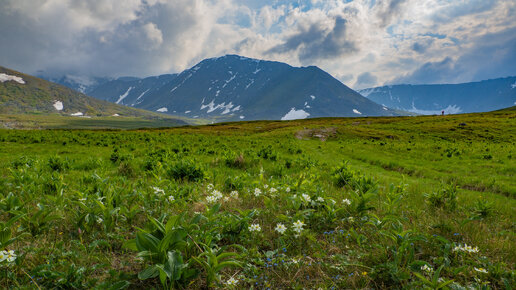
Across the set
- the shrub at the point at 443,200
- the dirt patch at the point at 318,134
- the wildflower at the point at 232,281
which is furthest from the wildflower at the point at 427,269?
the dirt patch at the point at 318,134

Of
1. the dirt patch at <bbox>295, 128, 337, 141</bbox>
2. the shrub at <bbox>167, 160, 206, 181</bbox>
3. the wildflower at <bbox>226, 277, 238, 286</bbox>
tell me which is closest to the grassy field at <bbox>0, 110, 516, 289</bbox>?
the wildflower at <bbox>226, 277, 238, 286</bbox>

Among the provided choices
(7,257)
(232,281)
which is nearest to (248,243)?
(232,281)

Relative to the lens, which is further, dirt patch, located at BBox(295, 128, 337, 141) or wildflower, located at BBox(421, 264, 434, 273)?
dirt patch, located at BBox(295, 128, 337, 141)

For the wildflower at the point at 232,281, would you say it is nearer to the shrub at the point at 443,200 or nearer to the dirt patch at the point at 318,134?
the shrub at the point at 443,200

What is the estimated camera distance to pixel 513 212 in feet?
18.7

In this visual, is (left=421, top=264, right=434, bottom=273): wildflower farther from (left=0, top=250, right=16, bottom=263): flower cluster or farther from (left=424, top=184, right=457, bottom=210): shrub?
(left=0, top=250, right=16, bottom=263): flower cluster

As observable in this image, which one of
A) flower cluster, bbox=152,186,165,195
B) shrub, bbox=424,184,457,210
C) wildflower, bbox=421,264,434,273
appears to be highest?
flower cluster, bbox=152,186,165,195

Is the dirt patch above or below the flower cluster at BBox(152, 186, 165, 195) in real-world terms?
below

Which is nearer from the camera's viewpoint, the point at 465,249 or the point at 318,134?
the point at 465,249

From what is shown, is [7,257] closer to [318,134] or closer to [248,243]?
[248,243]

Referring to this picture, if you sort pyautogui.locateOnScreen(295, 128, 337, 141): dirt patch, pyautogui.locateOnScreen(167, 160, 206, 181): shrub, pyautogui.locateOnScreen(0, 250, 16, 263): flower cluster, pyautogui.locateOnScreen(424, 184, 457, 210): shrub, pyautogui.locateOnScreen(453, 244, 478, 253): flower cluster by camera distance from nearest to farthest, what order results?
pyautogui.locateOnScreen(0, 250, 16, 263): flower cluster
pyautogui.locateOnScreen(453, 244, 478, 253): flower cluster
pyautogui.locateOnScreen(424, 184, 457, 210): shrub
pyautogui.locateOnScreen(167, 160, 206, 181): shrub
pyautogui.locateOnScreen(295, 128, 337, 141): dirt patch

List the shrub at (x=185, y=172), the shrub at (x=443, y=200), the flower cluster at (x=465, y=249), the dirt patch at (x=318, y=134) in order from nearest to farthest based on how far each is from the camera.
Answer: the flower cluster at (x=465, y=249)
the shrub at (x=443, y=200)
the shrub at (x=185, y=172)
the dirt patch at (x=318, y=134)

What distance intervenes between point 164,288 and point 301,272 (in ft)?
5.76

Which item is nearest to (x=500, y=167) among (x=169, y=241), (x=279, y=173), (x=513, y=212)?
(x=513, y=212)
